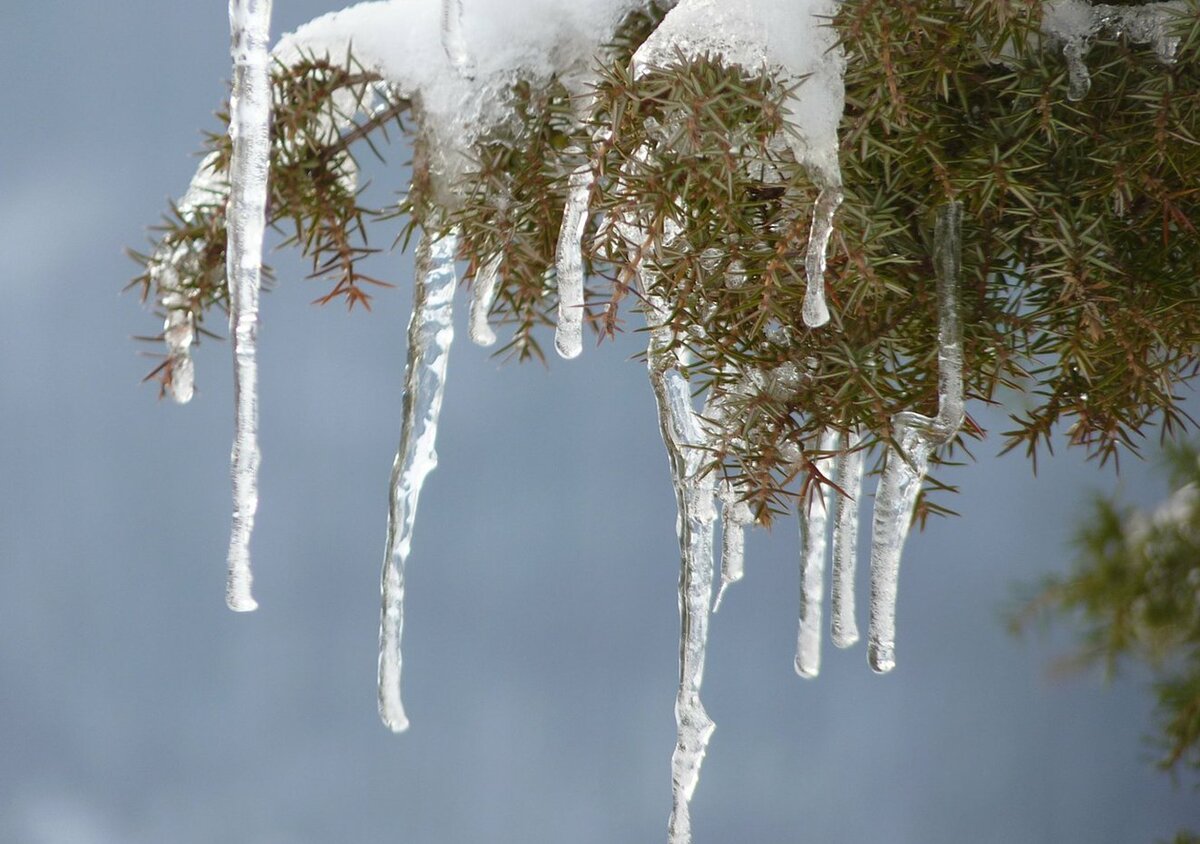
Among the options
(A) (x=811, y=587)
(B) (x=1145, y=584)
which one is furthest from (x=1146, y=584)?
(A) (x=811, y=587)

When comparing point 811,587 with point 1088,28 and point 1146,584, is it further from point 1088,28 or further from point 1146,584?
point 1146,584

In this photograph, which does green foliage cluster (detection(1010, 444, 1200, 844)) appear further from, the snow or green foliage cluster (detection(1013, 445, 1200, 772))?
the snow

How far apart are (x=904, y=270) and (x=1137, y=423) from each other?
5.4 inches

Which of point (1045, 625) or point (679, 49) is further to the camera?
point (1045, 625)

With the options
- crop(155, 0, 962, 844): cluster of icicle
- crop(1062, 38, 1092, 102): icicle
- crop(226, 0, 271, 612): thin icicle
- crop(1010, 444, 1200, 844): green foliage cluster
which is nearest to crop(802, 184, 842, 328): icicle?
crop(155, 0, 962, 844): cluster of icicle

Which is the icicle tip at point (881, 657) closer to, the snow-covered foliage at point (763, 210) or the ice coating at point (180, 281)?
the snow-covered foliage at point (763, 210)

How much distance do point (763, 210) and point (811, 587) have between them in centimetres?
22

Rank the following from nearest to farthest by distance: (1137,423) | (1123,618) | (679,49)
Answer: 1. (679,49)
2. (1137,423)
3. (1123,618)

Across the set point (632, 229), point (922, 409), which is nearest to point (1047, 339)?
point (922, 409)

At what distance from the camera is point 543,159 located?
50 centimetres

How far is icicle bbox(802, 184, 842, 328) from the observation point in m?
0.42

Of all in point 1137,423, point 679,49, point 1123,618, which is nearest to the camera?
point 679,49

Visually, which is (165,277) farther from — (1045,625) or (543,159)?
(1045,625)

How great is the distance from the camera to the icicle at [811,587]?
0.61 meters
